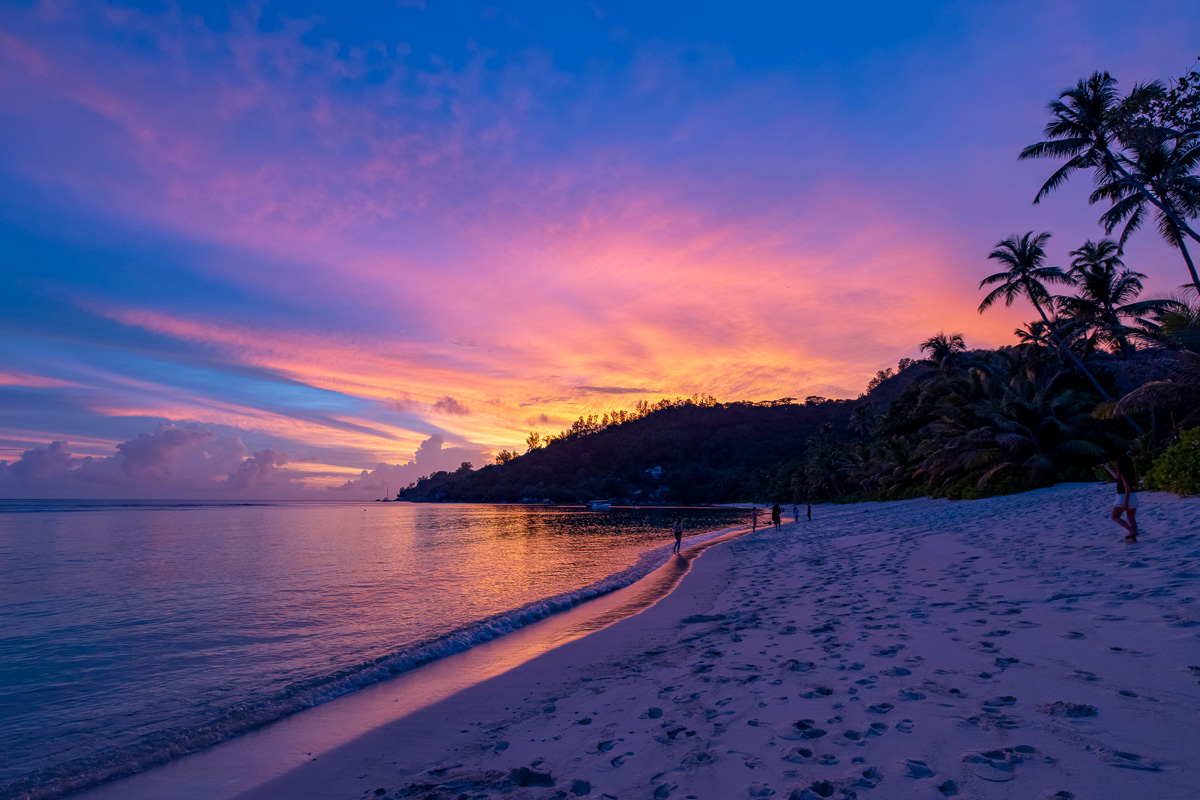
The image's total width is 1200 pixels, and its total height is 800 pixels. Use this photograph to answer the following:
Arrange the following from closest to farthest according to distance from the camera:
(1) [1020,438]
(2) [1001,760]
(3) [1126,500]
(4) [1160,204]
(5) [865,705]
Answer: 1. (2) [1001,760]
2. (5) [865,705]
3. (3) [1126,500]
4. (4) [1160,204]
5. (1) [1020,438]

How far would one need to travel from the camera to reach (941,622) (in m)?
7.75

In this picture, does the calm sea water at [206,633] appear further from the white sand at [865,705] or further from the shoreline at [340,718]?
the white sand at [865,705]

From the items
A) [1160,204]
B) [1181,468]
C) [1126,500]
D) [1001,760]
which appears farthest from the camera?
[1160,204]

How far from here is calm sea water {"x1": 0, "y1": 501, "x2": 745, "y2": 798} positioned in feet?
24.1

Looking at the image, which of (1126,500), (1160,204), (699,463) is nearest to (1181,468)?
(1126,500)

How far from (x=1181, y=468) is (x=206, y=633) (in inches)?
977

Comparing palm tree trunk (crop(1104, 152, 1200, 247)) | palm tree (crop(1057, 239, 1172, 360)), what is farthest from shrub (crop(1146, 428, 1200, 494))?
palm tree (crop(1057, 239, 1172, 360))

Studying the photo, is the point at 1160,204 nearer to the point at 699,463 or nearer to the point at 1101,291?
the point at 1101,291

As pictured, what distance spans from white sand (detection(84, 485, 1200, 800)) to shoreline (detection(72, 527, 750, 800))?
0.44 meters

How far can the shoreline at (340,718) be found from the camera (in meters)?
6.00

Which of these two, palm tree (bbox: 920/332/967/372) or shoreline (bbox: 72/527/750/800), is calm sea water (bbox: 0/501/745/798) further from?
palm tree (bbox: 920/332/967/372)

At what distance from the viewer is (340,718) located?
7633 mm

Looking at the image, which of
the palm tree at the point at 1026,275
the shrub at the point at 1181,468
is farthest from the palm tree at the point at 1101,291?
the shrub at the point at 1181,468

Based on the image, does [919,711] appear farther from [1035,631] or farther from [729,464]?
[729,464]
